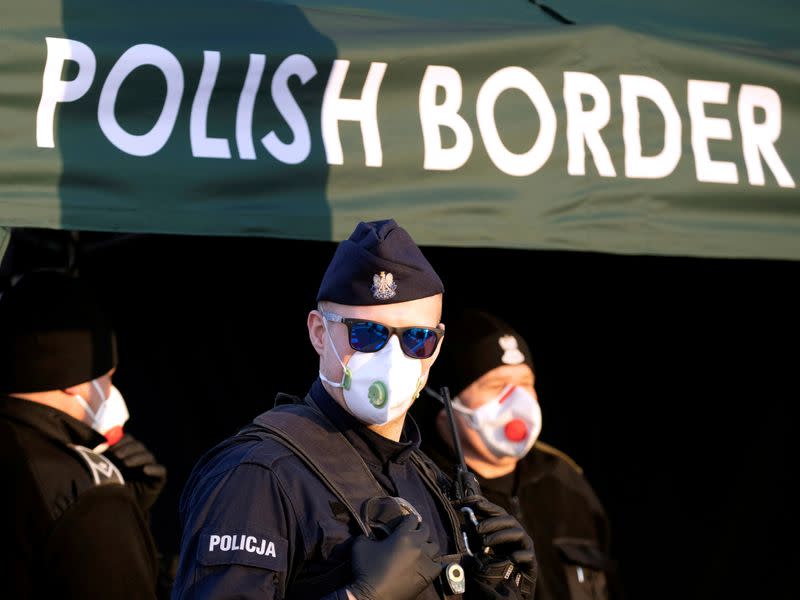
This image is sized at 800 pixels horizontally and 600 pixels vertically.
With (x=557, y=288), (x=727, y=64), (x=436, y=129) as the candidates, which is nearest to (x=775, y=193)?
(x=727, y=64)

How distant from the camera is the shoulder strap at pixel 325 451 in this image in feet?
6.71

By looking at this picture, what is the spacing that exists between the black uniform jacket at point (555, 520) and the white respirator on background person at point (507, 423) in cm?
11

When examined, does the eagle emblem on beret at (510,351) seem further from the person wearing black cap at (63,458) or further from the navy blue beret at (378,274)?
the navy blue beret at (378,274)

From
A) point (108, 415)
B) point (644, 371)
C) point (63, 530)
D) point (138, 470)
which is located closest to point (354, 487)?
point (63, 530)

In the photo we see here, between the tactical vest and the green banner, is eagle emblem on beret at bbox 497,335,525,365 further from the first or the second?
the tactical vest

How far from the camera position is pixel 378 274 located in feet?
7.12

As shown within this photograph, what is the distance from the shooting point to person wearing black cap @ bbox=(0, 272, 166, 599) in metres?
2.72

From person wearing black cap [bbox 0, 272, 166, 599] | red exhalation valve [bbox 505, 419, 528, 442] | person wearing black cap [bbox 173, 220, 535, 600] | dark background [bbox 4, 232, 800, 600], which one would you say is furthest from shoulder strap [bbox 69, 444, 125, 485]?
dark background [bbox 4, 232, 800, 600]

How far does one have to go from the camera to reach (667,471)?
16.4ft

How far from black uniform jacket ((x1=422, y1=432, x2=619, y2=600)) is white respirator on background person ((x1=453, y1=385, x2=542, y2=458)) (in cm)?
11

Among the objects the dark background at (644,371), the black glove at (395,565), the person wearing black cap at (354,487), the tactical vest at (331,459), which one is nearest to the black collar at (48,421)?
the person wearing black cap at (354,487)

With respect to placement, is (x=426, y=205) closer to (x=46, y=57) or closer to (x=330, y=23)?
(x=330, y=23)

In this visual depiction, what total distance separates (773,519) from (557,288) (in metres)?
1.27

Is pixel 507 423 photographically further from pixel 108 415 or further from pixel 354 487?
pixel 354 487
